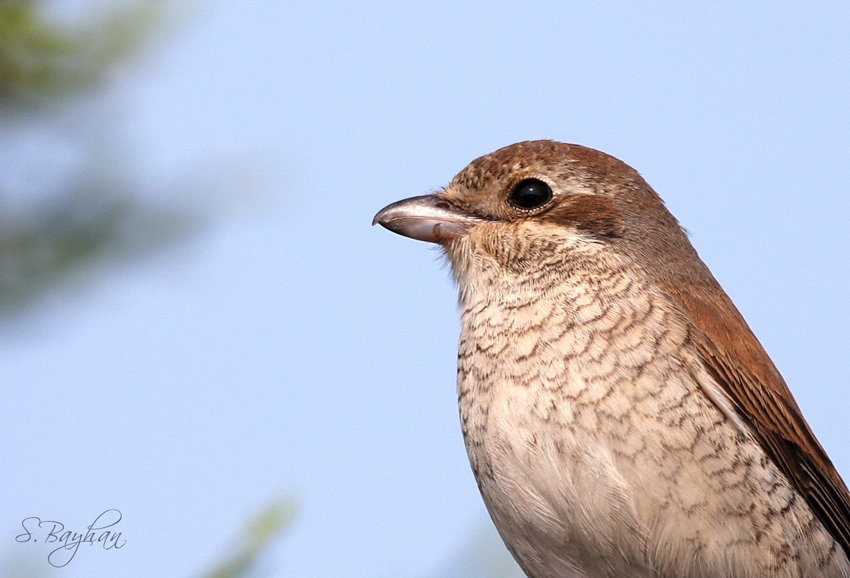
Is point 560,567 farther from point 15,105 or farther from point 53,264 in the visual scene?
point 15,105

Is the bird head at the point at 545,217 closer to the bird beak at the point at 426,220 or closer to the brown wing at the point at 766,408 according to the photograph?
the bird beak at the point at 426,220

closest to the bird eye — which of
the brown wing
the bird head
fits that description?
the bird head

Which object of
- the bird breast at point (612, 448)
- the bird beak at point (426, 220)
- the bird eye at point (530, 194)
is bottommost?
the bird breast at point (612, 448)

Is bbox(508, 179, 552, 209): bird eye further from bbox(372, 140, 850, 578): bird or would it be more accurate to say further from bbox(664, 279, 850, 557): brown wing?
bbox(664, 279, 850, 557): brown wing

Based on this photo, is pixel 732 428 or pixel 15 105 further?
pixel 15 105

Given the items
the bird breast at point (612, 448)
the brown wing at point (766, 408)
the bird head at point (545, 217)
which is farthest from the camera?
the bird head at point (545, 217)

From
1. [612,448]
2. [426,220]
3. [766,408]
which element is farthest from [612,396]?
[426,220]

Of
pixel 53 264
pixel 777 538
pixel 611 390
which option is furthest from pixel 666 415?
pixel 53 264

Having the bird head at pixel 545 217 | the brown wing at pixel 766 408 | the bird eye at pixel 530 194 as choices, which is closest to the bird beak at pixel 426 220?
the bird head at pixel 545 217
